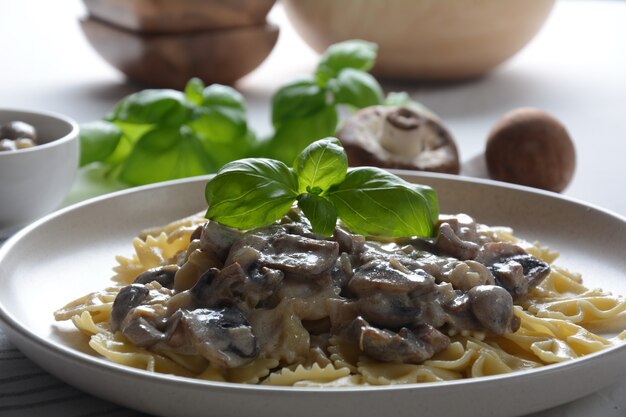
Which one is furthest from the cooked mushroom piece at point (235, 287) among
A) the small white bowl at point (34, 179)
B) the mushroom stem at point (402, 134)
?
the mushroom stem at point (402, 134)

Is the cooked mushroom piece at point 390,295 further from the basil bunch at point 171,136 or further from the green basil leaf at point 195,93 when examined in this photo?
the green basil leaf at point 195,93

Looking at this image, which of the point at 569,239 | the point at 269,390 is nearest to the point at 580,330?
the point at 569,239

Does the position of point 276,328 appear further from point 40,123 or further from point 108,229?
point 40,123

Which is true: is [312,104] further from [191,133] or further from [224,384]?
[224,384]

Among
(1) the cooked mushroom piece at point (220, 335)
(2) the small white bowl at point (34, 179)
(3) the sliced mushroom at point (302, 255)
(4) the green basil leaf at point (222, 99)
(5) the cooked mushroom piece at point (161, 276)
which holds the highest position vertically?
(3) the sliced mushroom at point (302, 255)

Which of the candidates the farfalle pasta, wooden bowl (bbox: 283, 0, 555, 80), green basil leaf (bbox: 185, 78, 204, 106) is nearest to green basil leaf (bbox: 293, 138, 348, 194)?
the farfalle pasta

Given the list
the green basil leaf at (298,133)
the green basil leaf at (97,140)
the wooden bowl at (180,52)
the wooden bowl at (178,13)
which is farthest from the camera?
the wooden bowl at (180,52)
